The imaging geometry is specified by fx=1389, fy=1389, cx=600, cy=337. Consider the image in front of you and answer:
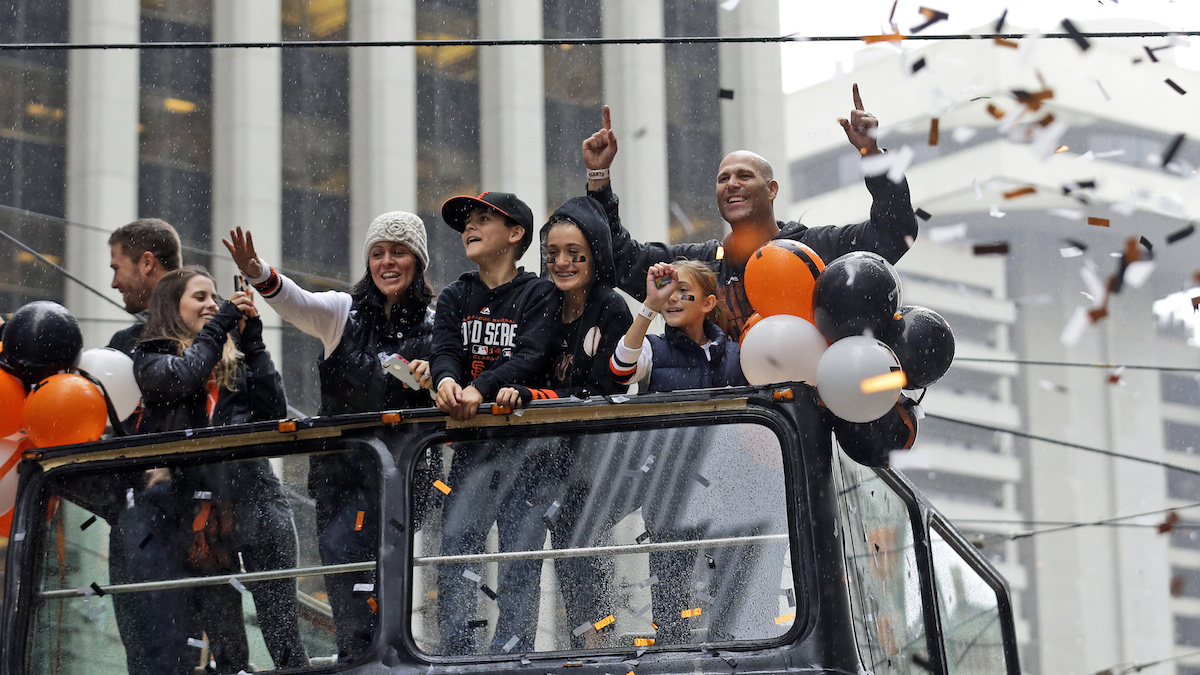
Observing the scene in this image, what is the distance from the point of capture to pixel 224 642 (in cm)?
427

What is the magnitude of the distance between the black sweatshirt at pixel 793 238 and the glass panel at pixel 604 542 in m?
1.05

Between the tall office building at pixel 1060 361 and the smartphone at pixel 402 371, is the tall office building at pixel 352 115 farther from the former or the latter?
the tall office building at pixel 1060 361

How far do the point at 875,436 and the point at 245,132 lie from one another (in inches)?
687

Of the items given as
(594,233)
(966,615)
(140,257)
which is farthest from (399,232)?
(966,615)

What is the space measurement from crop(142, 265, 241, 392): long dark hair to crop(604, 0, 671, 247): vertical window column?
17.1 metres

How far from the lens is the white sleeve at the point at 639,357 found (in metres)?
4.66

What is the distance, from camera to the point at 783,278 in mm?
4500

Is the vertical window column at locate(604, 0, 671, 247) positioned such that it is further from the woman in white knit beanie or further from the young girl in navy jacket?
the young girl in navy jacket

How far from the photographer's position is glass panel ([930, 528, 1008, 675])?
205 inches

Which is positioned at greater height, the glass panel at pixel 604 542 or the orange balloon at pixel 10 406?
the orange balloon at pixel 10 406

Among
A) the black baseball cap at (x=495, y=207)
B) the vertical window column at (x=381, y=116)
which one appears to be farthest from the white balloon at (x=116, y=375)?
the vertical window column at (x=381, y=116)

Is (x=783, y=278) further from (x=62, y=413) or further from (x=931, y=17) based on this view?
(x=62, y=413)

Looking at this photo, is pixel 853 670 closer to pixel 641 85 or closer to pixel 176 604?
pixel 176 604

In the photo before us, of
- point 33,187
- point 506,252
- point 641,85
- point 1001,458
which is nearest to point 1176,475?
point 1001,458
